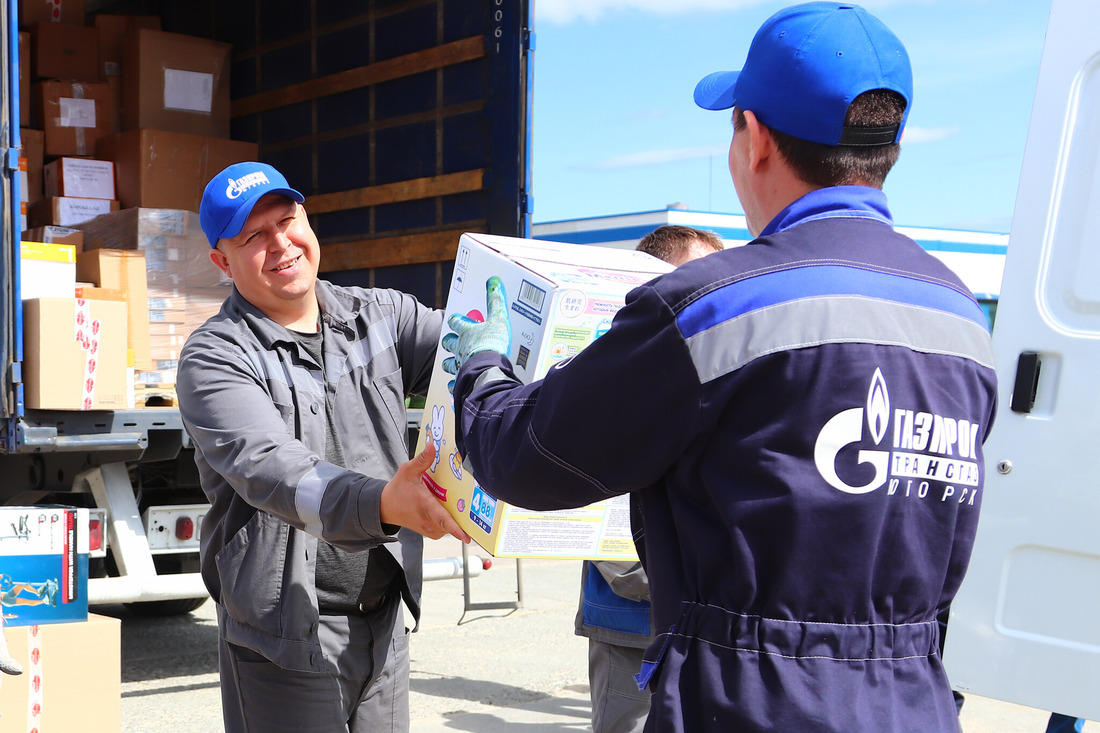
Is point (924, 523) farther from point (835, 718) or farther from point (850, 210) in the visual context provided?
point (850, 210)

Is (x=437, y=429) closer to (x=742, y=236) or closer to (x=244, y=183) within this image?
(x=244, y=183)

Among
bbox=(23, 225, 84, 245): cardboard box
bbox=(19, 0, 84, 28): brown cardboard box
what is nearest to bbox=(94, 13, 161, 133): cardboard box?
bbox=(19, 0, 84, 28): brown cardboard box

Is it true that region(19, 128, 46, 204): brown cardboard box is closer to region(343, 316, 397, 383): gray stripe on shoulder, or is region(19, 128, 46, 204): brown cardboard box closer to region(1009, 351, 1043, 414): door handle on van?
region(343, 316, 397, 383): gray stripe on shoulder

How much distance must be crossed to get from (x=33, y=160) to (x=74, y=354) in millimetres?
2666

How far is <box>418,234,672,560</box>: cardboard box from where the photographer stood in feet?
5.76

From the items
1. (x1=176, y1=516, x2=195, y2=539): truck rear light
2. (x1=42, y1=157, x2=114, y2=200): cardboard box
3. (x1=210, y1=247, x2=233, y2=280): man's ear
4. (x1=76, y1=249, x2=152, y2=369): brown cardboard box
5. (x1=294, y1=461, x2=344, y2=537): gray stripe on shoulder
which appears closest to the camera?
(x1=294, y1=461, x2=344, y2=537): gray stripe on shoulder

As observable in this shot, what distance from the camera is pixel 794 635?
1.26 metres

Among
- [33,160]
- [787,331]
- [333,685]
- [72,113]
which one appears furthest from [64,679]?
[72,113]

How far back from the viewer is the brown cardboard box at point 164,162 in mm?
6109

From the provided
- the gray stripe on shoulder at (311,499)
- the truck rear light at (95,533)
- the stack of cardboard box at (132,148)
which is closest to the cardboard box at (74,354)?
the truck rear light at (95,533)

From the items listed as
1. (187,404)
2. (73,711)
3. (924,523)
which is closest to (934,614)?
(924,523)

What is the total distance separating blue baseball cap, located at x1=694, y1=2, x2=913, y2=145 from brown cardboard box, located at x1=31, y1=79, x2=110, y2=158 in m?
6.01

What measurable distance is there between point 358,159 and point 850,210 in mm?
4988

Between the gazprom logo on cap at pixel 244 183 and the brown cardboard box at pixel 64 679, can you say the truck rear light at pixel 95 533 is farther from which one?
the gazprom logo on cap at pixel 244 183
